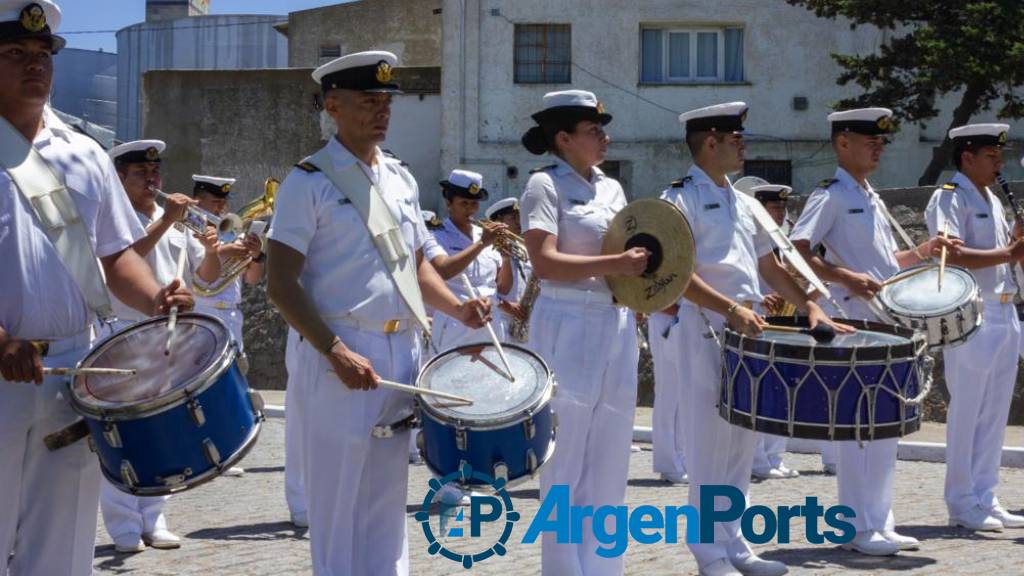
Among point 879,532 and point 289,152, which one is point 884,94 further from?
point 879,532

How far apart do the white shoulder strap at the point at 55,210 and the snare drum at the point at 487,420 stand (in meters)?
1.27

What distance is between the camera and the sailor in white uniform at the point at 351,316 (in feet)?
17.9

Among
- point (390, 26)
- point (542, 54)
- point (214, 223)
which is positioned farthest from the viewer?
point (390, 26)

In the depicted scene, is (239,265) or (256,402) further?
(239,265)

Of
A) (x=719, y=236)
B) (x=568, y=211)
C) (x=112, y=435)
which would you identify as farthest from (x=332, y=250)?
(x=719, y=236)

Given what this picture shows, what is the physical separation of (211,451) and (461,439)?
95cm

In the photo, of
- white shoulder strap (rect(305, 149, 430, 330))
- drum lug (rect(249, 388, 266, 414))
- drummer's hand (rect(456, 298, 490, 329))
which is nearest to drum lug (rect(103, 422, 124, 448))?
drum lug (rect(249, 388, 266, 414))

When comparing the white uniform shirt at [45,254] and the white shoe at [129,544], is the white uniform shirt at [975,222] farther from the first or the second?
the white uniform shirt at [45,254]

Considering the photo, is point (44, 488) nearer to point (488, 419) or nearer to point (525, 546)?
point (488, 419)

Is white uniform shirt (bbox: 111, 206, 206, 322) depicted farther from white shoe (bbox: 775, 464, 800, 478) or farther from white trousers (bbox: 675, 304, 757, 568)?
white shoe (bbox: 775, 464, 800, 478)

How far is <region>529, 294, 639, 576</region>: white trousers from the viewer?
661cm

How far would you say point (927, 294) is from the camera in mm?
8242

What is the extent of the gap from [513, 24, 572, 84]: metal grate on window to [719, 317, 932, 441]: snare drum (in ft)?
74.7

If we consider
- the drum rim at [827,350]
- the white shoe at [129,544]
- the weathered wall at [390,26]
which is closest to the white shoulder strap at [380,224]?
the drum rim at [827,350]
